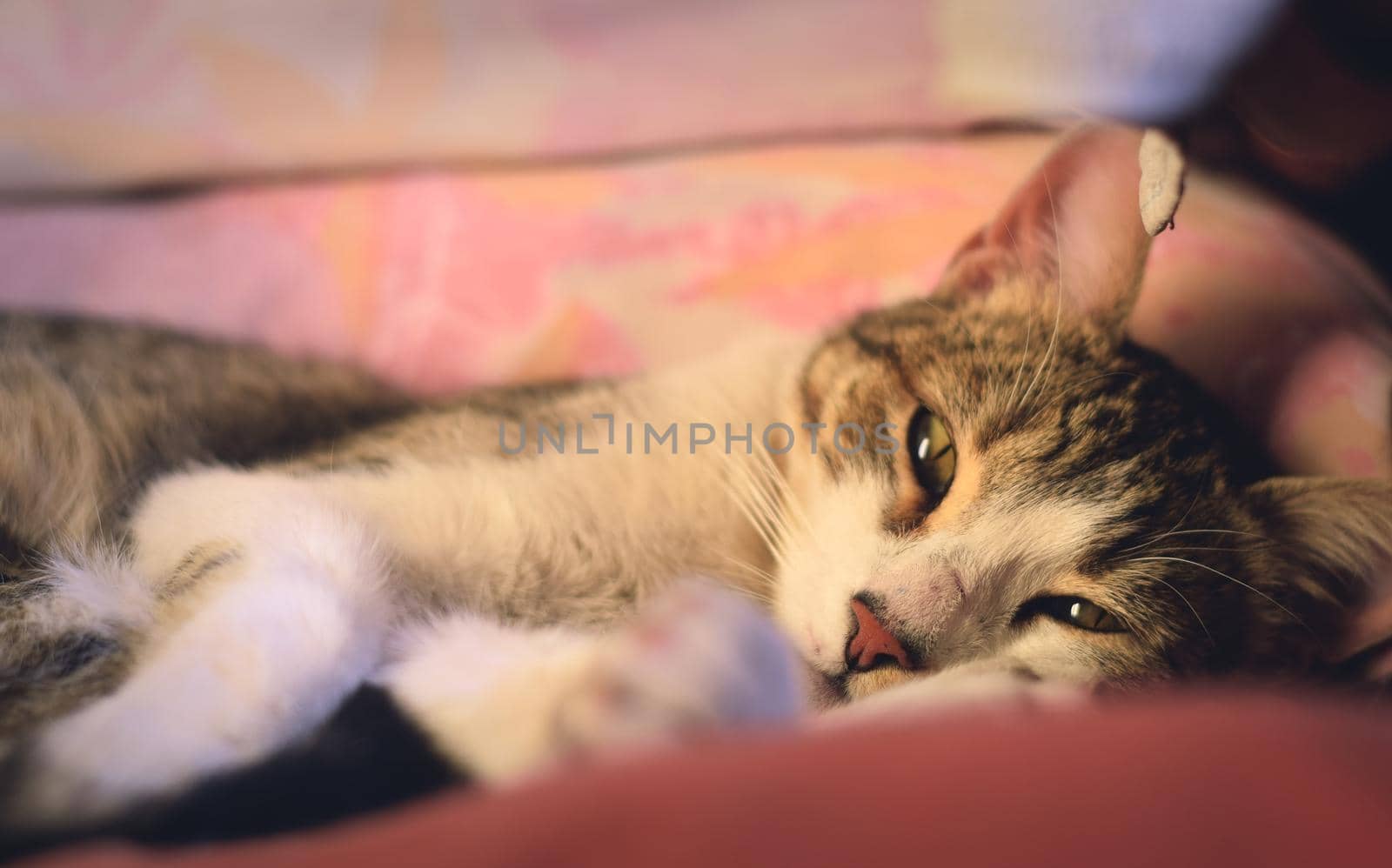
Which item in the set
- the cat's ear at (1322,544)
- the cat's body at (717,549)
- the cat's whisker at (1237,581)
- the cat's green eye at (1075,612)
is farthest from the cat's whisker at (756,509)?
the cat's ear at (1322,544)

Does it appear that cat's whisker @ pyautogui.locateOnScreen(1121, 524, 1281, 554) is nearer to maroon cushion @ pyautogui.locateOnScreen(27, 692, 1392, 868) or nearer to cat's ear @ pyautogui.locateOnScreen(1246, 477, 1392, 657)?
cat's ear @ pyautogui.locateOnScreen(1246, 477, 1392, 657)

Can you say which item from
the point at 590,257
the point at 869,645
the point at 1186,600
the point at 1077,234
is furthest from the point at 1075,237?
the point at 590,257

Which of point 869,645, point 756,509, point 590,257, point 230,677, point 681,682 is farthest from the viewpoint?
point 590,257

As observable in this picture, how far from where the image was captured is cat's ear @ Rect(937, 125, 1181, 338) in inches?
38.5

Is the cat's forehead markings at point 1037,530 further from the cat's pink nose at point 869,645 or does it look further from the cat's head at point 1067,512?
the cat's pink nose at point 869,645

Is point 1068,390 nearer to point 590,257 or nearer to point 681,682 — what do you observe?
point 681,682

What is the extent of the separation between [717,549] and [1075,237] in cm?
60

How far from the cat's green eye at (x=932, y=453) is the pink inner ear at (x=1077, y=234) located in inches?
10.0

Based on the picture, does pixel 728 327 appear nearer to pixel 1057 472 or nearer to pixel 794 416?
pixel 794 416

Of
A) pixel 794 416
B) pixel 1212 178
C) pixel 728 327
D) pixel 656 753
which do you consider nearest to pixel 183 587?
pixel 656 753

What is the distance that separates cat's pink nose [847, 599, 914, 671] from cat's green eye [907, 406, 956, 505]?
0.56 feet

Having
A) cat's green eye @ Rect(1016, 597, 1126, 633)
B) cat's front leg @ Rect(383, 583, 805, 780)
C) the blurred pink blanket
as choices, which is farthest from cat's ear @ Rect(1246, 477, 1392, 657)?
cat's front leg @ Rect(383, 583, 805, 780)

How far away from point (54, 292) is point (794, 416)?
135cm

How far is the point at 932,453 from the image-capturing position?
959mm
